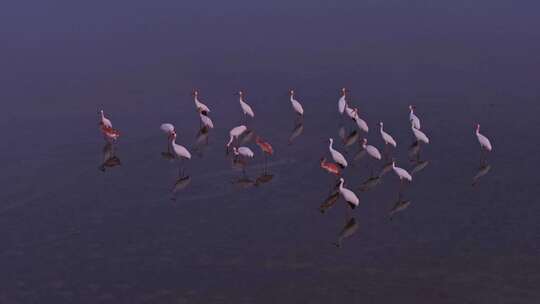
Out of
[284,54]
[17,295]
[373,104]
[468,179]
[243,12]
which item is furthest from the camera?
[243,12]

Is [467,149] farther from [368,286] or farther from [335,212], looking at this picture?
[368,286]

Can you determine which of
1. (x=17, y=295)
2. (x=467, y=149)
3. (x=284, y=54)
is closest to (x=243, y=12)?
(x=284, y=54)

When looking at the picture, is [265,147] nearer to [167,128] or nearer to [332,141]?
[332,141]

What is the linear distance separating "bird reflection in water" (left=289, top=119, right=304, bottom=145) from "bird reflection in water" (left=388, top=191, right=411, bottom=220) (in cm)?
426

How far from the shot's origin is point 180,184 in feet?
59.6

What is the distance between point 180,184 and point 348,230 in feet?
14.8

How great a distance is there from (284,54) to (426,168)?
10.6m

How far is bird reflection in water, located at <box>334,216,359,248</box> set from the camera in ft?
50.2

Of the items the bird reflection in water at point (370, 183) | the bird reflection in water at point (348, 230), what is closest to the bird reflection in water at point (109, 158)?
the bird reflection in water at point (370, 183)

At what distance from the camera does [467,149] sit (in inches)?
751

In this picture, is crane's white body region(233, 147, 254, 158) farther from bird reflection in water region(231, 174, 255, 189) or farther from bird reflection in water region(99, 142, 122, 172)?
bird reflection in water region(99, 142, 122, 172)

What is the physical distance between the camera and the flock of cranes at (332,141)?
17.4 metres

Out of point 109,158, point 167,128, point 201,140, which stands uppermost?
point 167,128

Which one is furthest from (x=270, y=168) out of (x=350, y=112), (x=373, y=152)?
(x=350, y=112)
